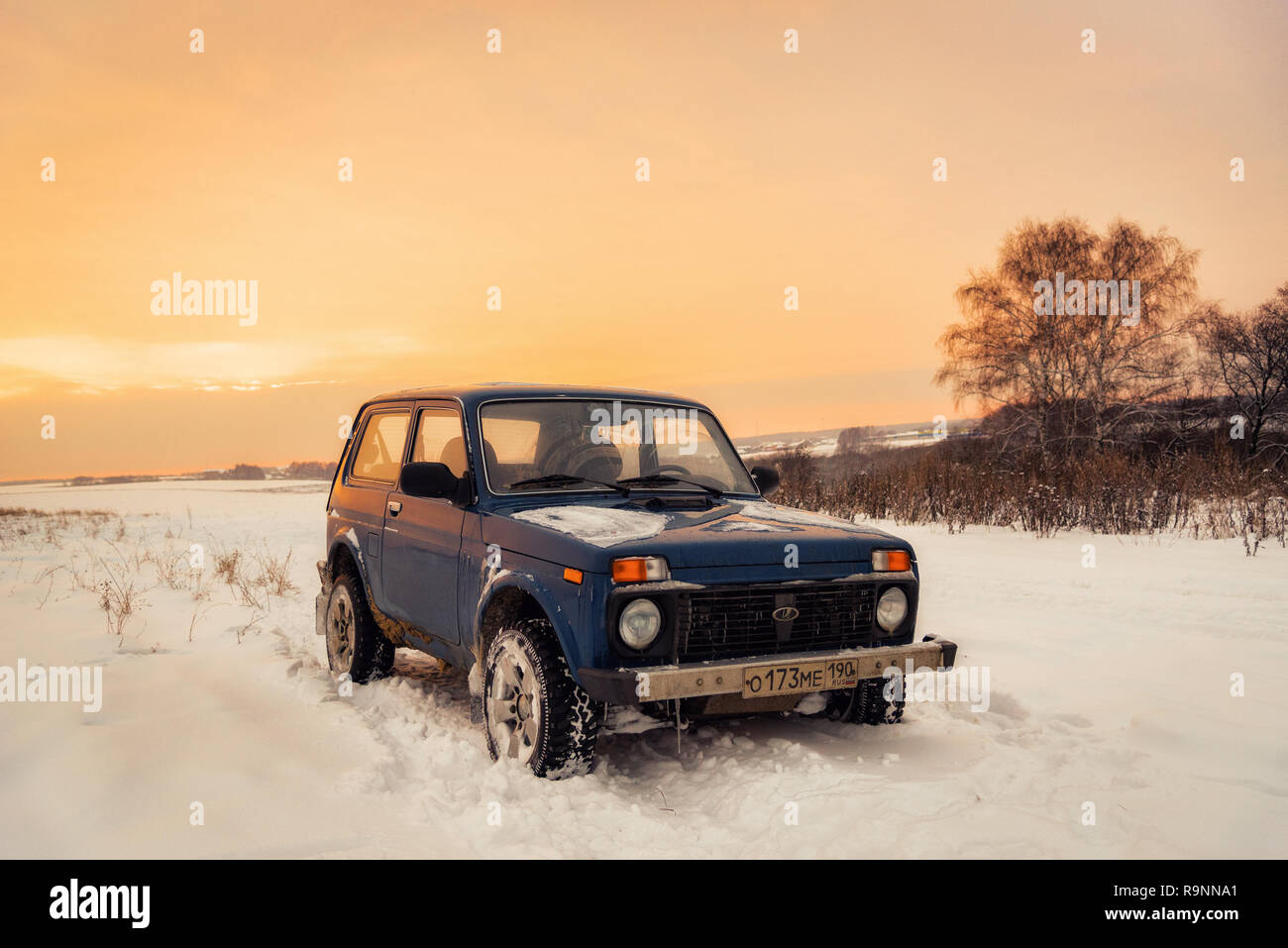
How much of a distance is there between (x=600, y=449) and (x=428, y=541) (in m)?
1.16

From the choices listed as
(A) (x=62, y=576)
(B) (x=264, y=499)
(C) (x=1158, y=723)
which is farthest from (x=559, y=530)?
(B) (x=264, y=499)

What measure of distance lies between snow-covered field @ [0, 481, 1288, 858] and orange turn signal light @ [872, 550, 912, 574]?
95cm

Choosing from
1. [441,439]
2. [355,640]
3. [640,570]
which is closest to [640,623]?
[640,570]

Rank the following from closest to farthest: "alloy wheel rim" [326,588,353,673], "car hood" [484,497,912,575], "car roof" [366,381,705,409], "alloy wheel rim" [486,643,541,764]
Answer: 1. "car hood" [484,497,912,575]
2. "alloy wheel rim" [486,643,541,764]
3. "car roof" [366,381,705,409]
4. "alloy wheel rim" [326,588,353,673]

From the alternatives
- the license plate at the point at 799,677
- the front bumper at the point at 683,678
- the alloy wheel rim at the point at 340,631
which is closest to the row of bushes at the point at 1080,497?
the license plate at the point at 799,677

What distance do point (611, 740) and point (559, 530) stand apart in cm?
150

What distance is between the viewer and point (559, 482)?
5.00m

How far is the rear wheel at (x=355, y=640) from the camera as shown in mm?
6141

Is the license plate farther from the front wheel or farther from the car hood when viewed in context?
the front wheel

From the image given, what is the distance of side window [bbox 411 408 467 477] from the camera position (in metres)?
5.37

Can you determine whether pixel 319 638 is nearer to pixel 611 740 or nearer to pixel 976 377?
pixel 611 740

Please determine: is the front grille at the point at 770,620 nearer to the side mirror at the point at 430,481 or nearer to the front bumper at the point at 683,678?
the front bumper at the point at 683,678

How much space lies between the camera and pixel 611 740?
16.3 feet

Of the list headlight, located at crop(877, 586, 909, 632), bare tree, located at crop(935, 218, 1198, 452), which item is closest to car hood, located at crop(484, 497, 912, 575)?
headlight, located at crop(877, 586, 909, 632)
